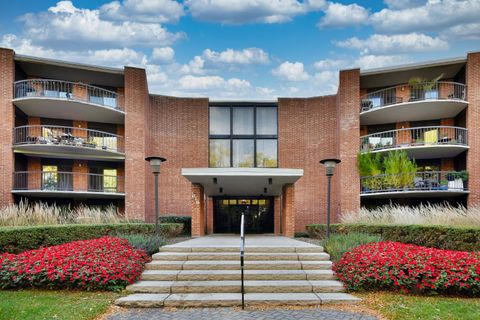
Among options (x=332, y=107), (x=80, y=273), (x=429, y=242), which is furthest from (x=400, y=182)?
(x=80, y=273)

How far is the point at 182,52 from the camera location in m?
21.3

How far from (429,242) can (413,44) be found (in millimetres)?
13740

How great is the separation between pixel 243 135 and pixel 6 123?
13.3m

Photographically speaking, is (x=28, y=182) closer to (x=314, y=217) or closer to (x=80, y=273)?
(x=80, y=273)

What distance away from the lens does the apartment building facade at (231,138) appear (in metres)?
19.2

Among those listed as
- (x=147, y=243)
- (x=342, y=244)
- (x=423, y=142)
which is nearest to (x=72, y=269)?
(x=147, y=243)

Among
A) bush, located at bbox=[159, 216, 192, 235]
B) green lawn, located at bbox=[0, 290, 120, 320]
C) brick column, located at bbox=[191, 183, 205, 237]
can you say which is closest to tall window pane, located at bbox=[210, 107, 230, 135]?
bush, located at bbox=[159, 216, 192, 235]

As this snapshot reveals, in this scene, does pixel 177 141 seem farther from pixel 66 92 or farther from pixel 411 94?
pixel 411 94

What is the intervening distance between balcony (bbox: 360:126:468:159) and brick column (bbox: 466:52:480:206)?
407 mm

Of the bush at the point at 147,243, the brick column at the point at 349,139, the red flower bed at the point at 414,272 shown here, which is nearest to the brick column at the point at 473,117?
the brick column at the point at 349,139

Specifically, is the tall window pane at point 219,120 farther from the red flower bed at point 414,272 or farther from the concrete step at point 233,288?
the concrete step at point 233,288

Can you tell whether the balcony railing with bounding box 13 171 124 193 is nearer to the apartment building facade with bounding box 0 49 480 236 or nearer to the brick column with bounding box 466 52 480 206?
the apartment building facade with bounding box 0 49 480 236

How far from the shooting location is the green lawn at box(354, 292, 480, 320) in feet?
19.4

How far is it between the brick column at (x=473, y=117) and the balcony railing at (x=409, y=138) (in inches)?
33.4
